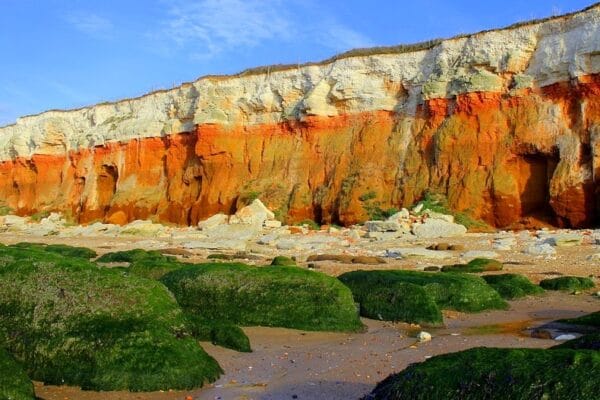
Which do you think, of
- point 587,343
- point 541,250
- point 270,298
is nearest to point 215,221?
point 541,250

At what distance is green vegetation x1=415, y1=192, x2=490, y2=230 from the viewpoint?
27.9 m

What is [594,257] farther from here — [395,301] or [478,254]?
[395,301]

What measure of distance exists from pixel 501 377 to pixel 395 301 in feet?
19.8

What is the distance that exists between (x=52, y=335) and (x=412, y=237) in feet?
64.6

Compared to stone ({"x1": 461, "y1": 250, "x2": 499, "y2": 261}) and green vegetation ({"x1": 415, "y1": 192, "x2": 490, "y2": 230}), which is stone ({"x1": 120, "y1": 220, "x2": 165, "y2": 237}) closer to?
green vegetation ({"x1": 415, "y1": 192, "x2": 490, "y2": 230})

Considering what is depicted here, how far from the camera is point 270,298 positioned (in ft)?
30.7

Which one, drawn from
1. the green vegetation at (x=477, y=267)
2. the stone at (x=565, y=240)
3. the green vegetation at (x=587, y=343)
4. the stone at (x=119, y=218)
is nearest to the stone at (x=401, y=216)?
the stone at (x=565, y=240)

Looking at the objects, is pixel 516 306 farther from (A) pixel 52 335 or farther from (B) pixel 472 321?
(A) pixel 52 335

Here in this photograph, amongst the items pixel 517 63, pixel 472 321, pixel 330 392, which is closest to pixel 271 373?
pixel 330 392

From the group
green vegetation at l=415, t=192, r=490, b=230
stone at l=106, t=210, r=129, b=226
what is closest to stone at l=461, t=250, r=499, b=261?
green vegetation at l=415, t=192, r=490, b=230

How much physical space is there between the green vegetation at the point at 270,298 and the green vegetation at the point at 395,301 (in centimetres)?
102

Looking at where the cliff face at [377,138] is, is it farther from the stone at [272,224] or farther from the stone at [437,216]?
the stone at [272,224]

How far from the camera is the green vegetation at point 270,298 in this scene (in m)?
9.05

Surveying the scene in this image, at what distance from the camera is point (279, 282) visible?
9.50m
